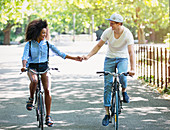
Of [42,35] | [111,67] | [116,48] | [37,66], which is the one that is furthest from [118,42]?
[37,66]

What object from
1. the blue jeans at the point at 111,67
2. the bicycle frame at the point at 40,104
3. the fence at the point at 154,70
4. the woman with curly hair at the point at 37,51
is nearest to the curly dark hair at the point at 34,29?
the woman with curly hair at the point at 37,51

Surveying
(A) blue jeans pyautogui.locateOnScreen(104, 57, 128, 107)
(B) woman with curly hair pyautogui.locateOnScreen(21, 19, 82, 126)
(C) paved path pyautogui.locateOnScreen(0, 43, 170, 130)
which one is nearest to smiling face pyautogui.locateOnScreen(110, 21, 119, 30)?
(A) blue jeans pyautogui.locateOnScreen(104, 57, 128, 107)

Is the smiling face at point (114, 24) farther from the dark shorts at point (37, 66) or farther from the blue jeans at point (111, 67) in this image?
the dark shorts at point (37, 66)

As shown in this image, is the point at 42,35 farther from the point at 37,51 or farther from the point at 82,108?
the point at 82,108

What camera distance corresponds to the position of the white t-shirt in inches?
273

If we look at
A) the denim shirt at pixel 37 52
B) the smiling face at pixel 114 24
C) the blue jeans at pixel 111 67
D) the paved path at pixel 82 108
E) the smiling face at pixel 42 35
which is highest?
the smiling face at pixel 114 24

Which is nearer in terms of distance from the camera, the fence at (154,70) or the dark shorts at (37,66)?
the dark shorts at (37,66)

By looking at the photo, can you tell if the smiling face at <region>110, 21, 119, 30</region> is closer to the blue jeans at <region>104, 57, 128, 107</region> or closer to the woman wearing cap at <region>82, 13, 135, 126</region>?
the woman wearing cap at <region>82, 13, 135, 126</region>

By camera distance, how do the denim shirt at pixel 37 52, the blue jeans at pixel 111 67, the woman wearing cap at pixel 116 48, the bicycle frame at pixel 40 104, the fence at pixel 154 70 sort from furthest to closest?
1. the fence at pixel 154 70
2. the blue jeans at pixel 111 67
3. the woman wearing cap at pixel 116 48
4. the denim shirt at pixel 37 52
5. the bicycle frame at pixel 40 104

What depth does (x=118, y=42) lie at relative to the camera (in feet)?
22.8

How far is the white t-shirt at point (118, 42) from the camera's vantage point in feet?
22.7

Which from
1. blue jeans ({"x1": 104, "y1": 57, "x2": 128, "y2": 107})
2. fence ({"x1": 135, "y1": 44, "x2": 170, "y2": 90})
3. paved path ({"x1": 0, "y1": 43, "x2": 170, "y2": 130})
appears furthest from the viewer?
fence ({"x1": 135, "y1": 44, "x2": 170, "y2": 90})

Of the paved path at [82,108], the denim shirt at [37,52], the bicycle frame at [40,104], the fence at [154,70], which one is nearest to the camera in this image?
the bicycle frame at [40,104]

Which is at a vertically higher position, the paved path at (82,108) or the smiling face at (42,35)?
the smiling face at (42,35)
